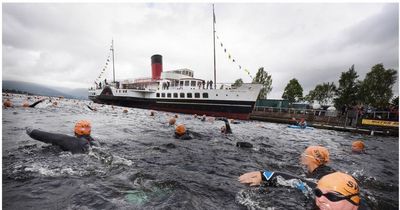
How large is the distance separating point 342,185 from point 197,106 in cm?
2609

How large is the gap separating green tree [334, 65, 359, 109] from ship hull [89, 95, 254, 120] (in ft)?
53.8

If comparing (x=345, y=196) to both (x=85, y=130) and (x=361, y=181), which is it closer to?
(x=361, y=181)

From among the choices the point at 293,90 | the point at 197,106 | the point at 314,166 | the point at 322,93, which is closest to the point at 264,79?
the point at 293,90

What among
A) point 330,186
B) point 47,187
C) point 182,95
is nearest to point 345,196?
point 330,186

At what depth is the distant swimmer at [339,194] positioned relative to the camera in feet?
8.87

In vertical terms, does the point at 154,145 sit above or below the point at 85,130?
below

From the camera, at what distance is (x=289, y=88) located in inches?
1860

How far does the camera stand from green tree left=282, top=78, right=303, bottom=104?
46.7m

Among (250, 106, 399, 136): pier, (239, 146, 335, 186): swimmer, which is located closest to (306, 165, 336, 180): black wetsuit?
(239, 146, 335, 186): swimmer

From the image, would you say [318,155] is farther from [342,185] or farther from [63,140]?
[63,140]

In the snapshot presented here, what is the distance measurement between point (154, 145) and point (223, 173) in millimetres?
3860

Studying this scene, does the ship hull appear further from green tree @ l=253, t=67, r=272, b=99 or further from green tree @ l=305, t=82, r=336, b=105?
green tree @ l=305, t=82, r=336, b=105

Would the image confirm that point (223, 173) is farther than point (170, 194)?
Yes

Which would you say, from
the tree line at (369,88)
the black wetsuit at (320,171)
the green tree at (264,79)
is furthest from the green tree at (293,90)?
the black wetsuit at (320,171)
